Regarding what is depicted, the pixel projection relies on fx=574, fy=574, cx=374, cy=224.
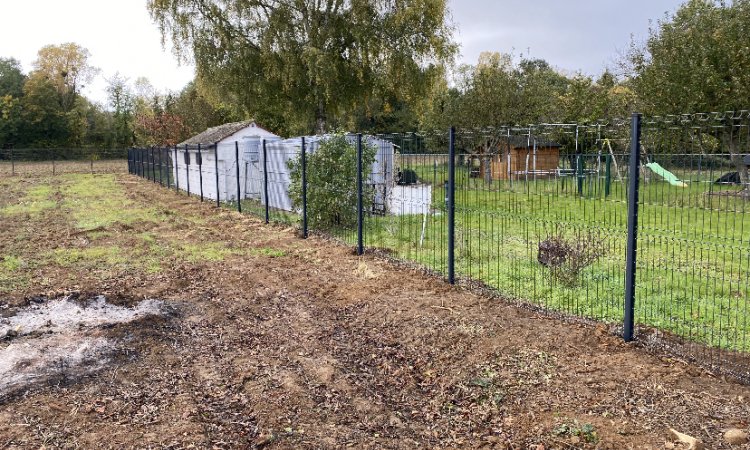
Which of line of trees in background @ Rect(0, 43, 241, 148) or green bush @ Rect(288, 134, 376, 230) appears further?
line of trees in background @ Rect(0, 43, 241, 148)

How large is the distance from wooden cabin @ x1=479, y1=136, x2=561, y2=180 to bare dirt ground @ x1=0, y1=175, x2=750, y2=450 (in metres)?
1.48

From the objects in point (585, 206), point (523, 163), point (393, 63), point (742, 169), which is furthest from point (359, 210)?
point (393, 63)

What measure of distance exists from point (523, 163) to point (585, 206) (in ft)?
4.62

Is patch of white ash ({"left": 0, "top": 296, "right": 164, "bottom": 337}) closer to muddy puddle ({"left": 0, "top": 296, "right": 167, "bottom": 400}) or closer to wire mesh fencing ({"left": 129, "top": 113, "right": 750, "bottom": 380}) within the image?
muddy puddle ({"left": 0, "top": 296, "right": 167, "bottom": 400})

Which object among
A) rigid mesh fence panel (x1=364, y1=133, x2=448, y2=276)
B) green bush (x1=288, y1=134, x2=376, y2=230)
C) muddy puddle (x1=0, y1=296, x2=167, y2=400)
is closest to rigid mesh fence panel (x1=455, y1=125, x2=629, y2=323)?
rigid mesh fence panel (x1=364, y1=133, x2=448, y2=276)

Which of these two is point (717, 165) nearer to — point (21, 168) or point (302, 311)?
point (302, 311)

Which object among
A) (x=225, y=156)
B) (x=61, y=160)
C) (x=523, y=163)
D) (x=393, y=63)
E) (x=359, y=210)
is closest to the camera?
(x=523, y=163)

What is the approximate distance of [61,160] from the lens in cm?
4384

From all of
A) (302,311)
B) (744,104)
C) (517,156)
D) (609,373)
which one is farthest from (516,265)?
(744,104)

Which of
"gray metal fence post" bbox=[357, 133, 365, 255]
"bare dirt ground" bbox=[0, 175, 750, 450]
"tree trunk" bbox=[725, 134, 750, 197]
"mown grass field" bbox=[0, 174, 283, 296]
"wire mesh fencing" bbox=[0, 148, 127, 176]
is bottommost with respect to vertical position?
"bare dirt ground" bbox=[0, 175, 750, 450]

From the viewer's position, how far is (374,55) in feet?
77.0

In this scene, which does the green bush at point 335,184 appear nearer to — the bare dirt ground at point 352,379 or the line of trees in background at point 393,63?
the bare dirt ground at point 352,379

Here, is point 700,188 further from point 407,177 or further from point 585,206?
point 407,177

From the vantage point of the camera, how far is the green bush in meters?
11.4
